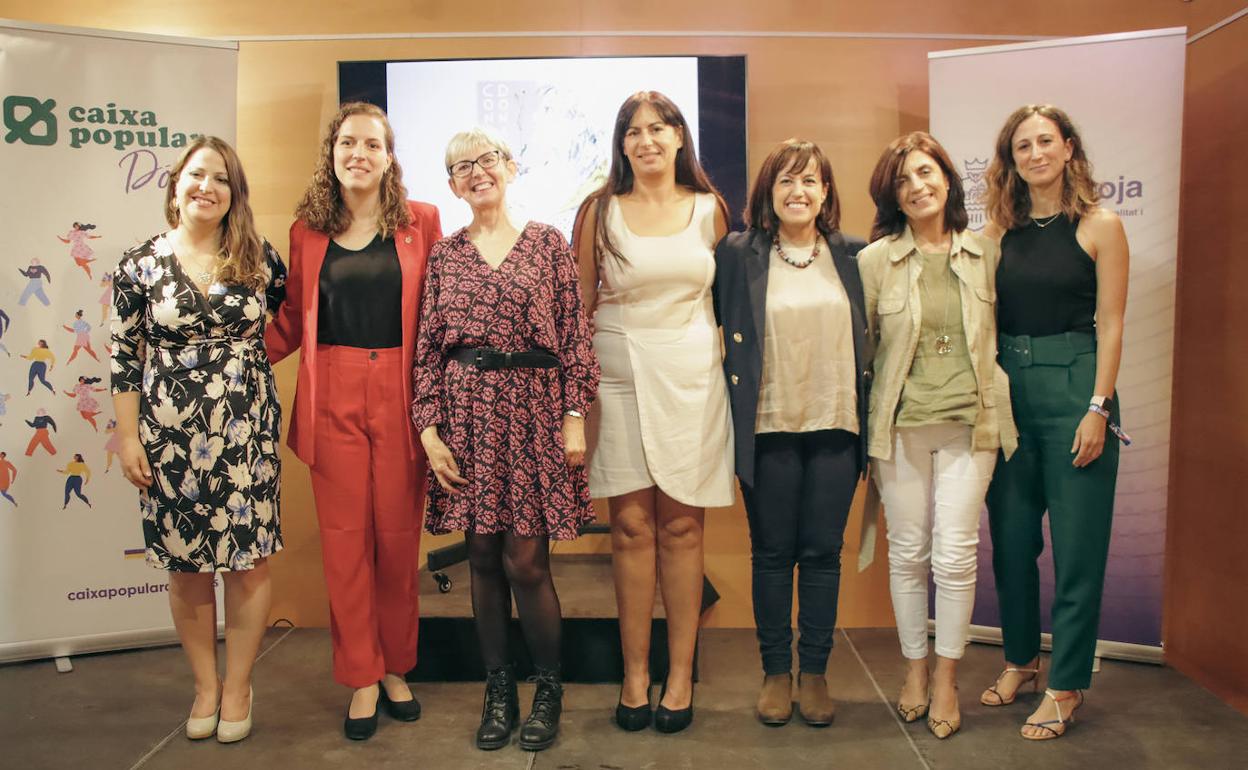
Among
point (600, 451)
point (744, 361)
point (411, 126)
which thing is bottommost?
point (600, 451)

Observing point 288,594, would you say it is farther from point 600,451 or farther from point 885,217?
point 885,217

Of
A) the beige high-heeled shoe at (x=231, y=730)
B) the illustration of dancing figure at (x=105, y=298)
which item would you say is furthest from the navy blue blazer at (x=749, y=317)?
the illustration of dancing figure at (x=105, y=298)

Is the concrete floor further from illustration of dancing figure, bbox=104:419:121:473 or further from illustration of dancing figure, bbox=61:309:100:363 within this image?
illustration of dancing figure, bbox=61:309:100:363

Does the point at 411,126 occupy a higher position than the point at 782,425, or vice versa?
the point at 411,126

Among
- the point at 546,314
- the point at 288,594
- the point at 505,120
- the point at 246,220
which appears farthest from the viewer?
the point at 288,594

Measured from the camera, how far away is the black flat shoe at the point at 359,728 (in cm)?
267

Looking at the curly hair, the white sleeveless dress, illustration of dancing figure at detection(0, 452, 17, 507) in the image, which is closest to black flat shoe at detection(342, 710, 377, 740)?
the white sleeveless dress

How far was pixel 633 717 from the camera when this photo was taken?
2676 mm

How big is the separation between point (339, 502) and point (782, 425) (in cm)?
127

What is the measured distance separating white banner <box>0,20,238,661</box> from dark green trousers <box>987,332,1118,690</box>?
116 inches

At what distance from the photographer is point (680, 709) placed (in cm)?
269

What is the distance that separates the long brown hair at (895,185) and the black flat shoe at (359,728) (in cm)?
208

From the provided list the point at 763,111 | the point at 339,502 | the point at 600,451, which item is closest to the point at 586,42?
the point at 763,111

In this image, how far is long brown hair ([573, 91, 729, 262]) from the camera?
2566mm
